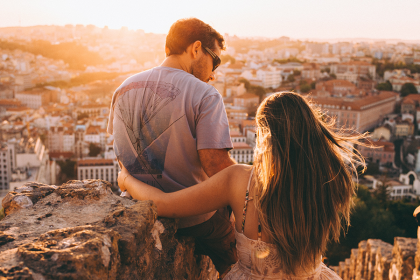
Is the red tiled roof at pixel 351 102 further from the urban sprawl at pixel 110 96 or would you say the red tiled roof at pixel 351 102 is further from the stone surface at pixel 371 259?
the stone surface at pixel 371 259

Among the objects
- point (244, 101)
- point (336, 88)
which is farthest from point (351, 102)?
point (244, 101)

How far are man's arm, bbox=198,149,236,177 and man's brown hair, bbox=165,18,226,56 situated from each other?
0.32m

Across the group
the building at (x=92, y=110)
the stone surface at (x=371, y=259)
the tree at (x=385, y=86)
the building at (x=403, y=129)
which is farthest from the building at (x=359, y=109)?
the stone surface at (x=371, y=259)

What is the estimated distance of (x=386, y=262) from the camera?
4566 mm

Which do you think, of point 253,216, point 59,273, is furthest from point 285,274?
point 59,273

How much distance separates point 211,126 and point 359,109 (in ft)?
92.5

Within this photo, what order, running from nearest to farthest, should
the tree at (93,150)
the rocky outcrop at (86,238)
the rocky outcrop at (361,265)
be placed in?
the rocky outcrop at (86,238), the rocky outcrop at (361,265), the tree at (93,150)

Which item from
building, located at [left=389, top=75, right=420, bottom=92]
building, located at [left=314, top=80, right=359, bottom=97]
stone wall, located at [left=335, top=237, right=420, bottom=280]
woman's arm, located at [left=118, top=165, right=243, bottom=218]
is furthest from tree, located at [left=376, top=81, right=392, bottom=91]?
woman's arm, located at [left=118, top=165, right=243, bottom=218]

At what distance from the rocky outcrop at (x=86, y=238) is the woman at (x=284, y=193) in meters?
0.13

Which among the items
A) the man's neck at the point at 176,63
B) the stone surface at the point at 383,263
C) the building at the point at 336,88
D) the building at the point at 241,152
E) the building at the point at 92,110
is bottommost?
the building at the point at 241,152

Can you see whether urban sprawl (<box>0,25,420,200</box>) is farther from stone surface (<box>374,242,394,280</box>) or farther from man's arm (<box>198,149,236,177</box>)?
man's arm (<box>198,149,236,177</box>)

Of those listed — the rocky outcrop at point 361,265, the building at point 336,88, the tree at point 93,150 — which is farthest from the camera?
the building at point 336,88

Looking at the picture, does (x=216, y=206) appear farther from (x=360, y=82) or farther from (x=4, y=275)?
(x=360, y=82)

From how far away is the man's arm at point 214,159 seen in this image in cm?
115
